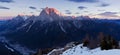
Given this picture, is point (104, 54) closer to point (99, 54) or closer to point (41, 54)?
point (99, 54)

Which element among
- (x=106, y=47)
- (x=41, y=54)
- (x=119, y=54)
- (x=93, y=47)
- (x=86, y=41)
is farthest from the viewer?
(x=41, y=54)

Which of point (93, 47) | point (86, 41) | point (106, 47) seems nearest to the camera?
point (106, 47)

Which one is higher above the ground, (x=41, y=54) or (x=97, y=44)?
(x=97, y=44)

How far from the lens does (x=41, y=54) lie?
106m

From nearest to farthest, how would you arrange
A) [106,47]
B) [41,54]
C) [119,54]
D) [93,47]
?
[119,54] → [106,47] → [93,47] → [41,54]

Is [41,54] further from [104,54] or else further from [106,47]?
[104,54]

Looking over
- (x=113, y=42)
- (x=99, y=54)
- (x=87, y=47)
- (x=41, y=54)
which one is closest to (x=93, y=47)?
(x=87, y=47)

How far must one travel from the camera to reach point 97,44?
197ft

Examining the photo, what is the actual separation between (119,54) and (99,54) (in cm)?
357

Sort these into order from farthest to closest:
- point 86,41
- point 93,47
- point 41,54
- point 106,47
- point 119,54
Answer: point 41,54
point 86,41
point 93,47
point 106,47
point 119,54

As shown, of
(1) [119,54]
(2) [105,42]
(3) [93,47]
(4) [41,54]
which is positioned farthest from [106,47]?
(4) [41,54]

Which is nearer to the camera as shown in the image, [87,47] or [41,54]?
[87,47]

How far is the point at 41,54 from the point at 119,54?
6987cm

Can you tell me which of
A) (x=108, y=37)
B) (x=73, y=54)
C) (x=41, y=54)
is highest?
(x=108, y=37)
